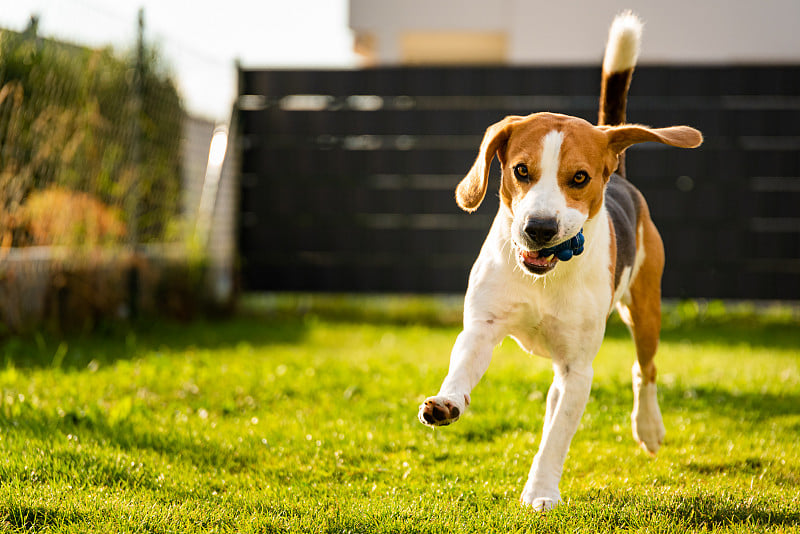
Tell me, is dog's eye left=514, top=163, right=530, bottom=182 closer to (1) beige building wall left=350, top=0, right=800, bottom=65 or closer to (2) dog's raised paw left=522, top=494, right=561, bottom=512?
(2) dog's raised paw left=522, top=494, right=561, bottom=512

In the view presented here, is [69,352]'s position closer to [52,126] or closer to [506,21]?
[52,126]

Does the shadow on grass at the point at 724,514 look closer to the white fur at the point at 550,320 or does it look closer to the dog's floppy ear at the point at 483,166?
the white fur at the point at 550,320

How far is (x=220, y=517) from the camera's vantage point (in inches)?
115

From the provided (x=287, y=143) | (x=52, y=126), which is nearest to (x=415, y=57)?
(x=287, y=143)

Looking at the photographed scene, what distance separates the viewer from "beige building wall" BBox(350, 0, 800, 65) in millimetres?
11742

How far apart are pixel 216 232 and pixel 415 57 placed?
8.34 meters

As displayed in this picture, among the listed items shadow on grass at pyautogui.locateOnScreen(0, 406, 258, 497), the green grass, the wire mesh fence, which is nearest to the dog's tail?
the green grass

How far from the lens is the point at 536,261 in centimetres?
294

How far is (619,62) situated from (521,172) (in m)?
1.56

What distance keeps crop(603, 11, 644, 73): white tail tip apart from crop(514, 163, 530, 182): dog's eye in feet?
4.95

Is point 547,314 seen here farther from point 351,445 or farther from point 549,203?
point 351,445

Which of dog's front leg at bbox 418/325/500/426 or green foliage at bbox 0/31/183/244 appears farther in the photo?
green foliage at bbox 0/31/183/244

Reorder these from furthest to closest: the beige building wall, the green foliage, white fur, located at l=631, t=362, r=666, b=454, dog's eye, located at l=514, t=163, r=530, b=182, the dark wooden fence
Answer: the beige building wall → the dark wooden fence → the green foliage → white fur, located at l=631, t=362, r=666, b=454 → dog's eye, located at l=514, t=163, r=530, b=182

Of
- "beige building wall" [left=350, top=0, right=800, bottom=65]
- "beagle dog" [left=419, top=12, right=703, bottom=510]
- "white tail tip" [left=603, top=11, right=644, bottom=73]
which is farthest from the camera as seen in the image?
"beige building wall" [left=350, top=0, right=800, bottom=65]
